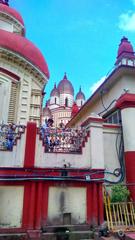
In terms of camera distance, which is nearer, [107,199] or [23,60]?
[107,199]

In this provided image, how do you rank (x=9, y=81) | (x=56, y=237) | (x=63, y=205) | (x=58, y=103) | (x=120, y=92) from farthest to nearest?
(x=58, y=103) → (x=9, y=81) → (x=120, y=92) → (x=63, y=205) → (x=56, y=237)

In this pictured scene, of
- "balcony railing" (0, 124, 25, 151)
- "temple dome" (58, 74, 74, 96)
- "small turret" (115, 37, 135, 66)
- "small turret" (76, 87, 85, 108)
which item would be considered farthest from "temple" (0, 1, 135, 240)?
"small turret" (76, 87, 85, 108)

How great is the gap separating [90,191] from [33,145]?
2599 millimetres

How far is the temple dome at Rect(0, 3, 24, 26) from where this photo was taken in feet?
50.0

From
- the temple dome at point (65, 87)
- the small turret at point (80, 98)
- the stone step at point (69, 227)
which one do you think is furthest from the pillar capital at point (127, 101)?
the small turret at point (80, 98)

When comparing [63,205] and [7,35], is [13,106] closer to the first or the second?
[7,35]

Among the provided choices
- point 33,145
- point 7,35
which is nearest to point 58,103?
point 7,35

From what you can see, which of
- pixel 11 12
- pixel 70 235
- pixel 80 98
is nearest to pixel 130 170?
pixel 70 235

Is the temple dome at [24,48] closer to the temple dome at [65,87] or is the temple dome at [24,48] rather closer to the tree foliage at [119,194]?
the tree foliage at [119,194]

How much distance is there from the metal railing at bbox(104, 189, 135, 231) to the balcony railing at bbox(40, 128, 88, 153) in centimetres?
216

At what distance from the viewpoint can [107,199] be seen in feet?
27.9

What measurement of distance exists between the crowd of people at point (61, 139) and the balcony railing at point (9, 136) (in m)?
0.87

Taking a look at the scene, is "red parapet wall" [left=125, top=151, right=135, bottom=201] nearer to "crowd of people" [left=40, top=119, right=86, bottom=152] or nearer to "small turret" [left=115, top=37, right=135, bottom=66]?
"crowd of people" [left=40, top=119, right=86, bottom=152]

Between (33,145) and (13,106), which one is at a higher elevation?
(13,106)
